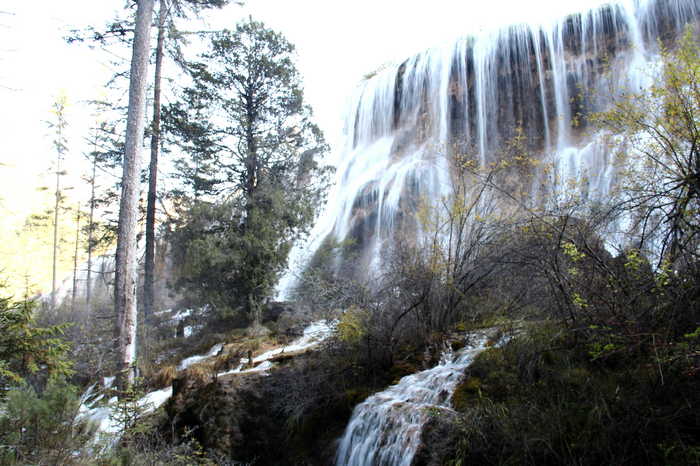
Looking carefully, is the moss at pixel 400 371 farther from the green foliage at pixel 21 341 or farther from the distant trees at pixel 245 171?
the distant trees at pixel 245 171

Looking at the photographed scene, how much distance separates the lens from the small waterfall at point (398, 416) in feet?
14.2

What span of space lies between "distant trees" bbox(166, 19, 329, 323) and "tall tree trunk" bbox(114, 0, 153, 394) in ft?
17.2

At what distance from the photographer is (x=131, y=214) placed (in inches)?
301

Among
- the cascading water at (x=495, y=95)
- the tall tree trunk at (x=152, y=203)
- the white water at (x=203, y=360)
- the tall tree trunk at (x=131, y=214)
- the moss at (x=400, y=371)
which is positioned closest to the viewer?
the moss at (x=400, y=371)

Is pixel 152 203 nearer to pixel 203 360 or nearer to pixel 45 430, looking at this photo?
pixel 203 360

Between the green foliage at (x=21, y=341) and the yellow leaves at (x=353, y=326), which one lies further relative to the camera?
the yellow leaves at (x=353, y=326)

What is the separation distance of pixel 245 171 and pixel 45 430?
11.9m

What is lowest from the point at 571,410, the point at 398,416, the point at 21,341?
the point at 398,416

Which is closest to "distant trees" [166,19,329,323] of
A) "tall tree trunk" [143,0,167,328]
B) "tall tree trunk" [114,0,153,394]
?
"tall tree trunk" [143,0,167,328]

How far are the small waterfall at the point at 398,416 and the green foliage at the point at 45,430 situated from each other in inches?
110

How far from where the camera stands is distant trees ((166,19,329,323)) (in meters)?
13.7

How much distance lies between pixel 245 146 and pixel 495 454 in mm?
13287

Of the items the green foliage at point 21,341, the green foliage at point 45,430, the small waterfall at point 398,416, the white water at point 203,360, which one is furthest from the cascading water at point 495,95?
the green foliage at point 45,430

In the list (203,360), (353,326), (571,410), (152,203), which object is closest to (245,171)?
(152,203)
